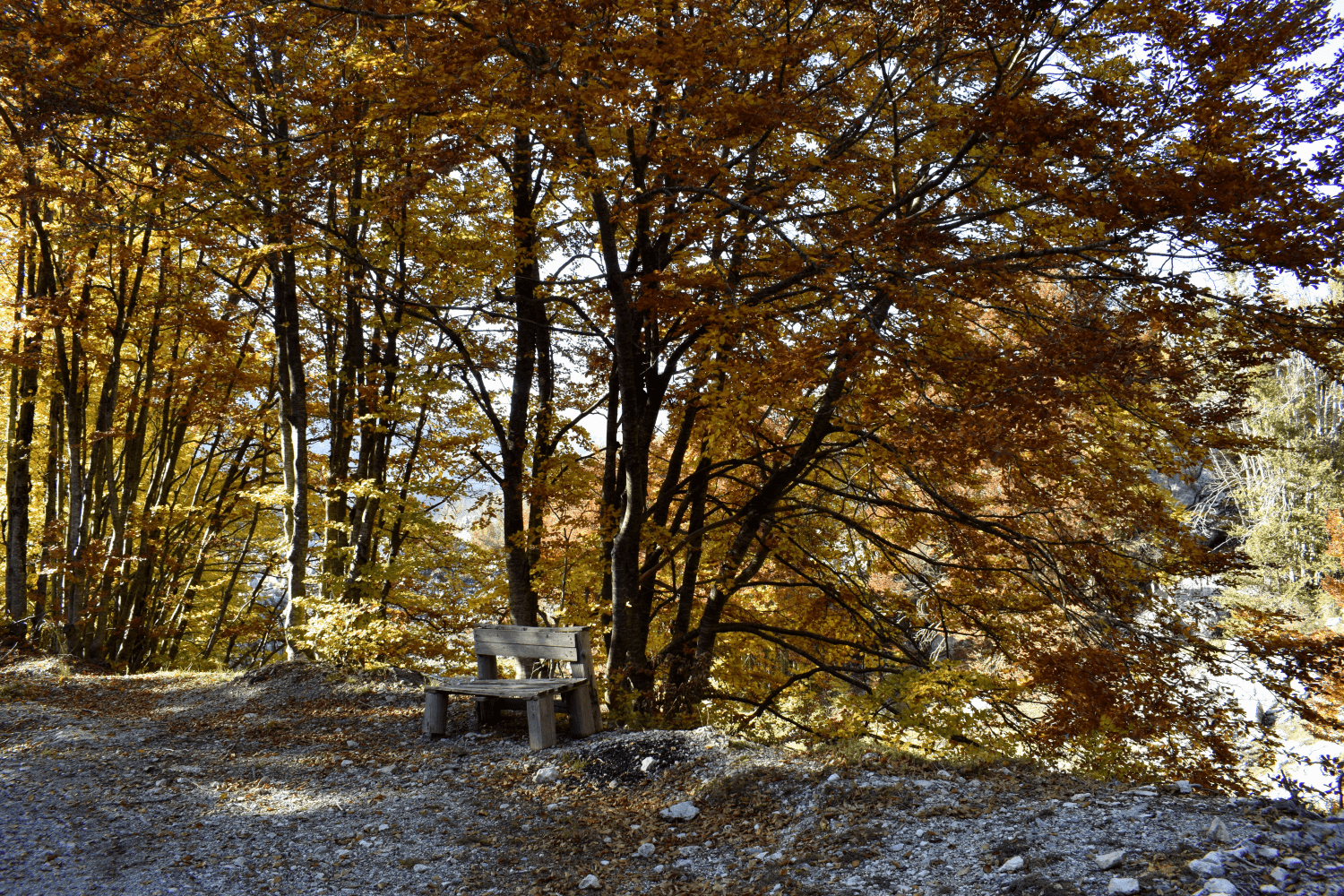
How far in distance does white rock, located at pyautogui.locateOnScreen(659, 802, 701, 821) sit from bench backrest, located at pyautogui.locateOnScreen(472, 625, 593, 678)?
1.66 m

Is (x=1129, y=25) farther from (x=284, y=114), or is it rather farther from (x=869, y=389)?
(x=284, y=114)

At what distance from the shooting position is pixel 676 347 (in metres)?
7.66

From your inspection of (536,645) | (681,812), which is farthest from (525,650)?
(681,812)

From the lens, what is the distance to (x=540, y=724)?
563cm

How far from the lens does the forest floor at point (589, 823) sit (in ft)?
10.3

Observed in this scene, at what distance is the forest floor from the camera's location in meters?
3.13

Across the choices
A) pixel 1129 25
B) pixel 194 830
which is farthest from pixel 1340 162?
pixel 194 830

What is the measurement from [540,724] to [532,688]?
0.94 ft

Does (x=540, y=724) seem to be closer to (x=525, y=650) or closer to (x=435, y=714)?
(x=525, y=650)

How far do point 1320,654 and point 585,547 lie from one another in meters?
6.54

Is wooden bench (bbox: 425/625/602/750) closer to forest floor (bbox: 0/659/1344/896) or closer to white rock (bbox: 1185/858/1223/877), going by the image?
forest floor (bbox: 0/659/1344/896)

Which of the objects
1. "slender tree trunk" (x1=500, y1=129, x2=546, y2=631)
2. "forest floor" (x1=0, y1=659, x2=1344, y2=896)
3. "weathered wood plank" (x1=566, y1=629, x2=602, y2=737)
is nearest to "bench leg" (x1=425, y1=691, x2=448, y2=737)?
"forest floor" (x1=0, y1=659, x2=1344, y2=896)

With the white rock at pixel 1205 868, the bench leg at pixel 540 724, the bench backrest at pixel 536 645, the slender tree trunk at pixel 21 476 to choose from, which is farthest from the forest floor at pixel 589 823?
the slender tree trunk at pixel 21 476

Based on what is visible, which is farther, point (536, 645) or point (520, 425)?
point (520, 425)
